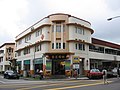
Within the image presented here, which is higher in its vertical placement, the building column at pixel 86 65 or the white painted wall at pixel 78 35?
the white painted wall at pixel 78 35

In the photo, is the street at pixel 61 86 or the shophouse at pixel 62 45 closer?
the street at pixel 61 86

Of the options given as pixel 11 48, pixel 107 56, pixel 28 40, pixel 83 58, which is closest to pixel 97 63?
pixel 107 56

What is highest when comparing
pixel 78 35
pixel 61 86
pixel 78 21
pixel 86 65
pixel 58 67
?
pixel 78 21

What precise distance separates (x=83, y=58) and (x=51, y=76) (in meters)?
7.91

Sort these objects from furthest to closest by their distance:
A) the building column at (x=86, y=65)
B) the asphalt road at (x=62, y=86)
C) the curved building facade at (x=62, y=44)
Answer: the building column at (x=86, y=65) → the curved building facade at (x=62, y=44) → the asphalt road at (x=62, y=86)

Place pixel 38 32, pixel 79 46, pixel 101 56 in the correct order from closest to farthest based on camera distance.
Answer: pixel 79 46 → pixel 38 32 → pixel 101 56

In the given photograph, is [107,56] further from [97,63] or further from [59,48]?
[59,48]

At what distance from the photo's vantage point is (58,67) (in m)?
47.1

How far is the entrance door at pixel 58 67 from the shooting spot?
Result: 4659 centimetres

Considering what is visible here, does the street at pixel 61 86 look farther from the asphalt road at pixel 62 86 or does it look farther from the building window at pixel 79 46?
the building window at pixel 79 46

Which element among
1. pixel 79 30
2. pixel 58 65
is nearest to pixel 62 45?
pixel 58 65

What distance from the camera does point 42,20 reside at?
4978 centimetres

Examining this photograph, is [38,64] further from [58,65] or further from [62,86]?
[62,86]

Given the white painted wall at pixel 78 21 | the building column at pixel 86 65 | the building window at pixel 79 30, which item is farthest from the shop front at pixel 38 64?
the white painted wall at pixel 78 21
